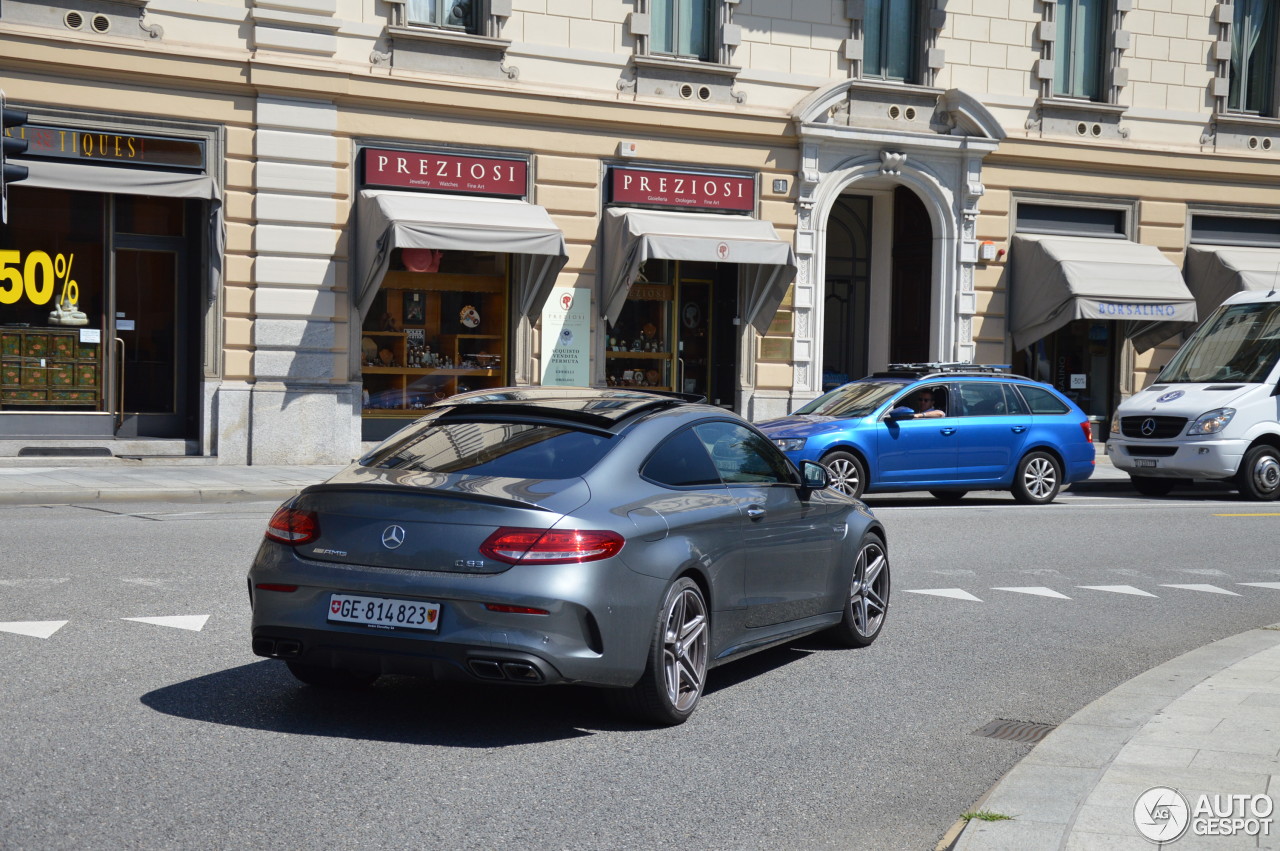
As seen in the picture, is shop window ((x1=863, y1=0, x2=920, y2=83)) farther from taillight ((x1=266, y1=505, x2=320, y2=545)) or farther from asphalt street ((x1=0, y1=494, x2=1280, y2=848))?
taillight ((x1=266, y1=505, x2=320, y2=545))

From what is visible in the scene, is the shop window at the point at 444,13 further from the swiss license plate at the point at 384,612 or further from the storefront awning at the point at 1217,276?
the swiss license plate at the point at 384,612

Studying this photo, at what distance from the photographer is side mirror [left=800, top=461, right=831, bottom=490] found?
7.75 meters

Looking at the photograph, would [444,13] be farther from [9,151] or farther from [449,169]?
[9,151]

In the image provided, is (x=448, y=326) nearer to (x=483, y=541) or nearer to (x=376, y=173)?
(x=376, y=173)

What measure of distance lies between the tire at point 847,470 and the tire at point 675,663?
9.80 metres

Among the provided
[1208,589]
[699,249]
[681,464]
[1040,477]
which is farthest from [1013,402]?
[681,464]

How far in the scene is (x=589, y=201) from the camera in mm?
21719

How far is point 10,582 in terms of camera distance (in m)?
9.27

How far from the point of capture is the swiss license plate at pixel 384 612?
5863 mm

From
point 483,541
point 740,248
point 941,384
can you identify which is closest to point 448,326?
point 740,248

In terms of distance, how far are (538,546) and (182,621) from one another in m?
3.29

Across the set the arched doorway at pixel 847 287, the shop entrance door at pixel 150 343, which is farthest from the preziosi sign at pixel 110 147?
the arched doorway at pixel 847 287

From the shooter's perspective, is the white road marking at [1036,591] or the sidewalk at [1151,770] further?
the white road marking at [1036,591]

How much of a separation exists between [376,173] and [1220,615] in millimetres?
13434
